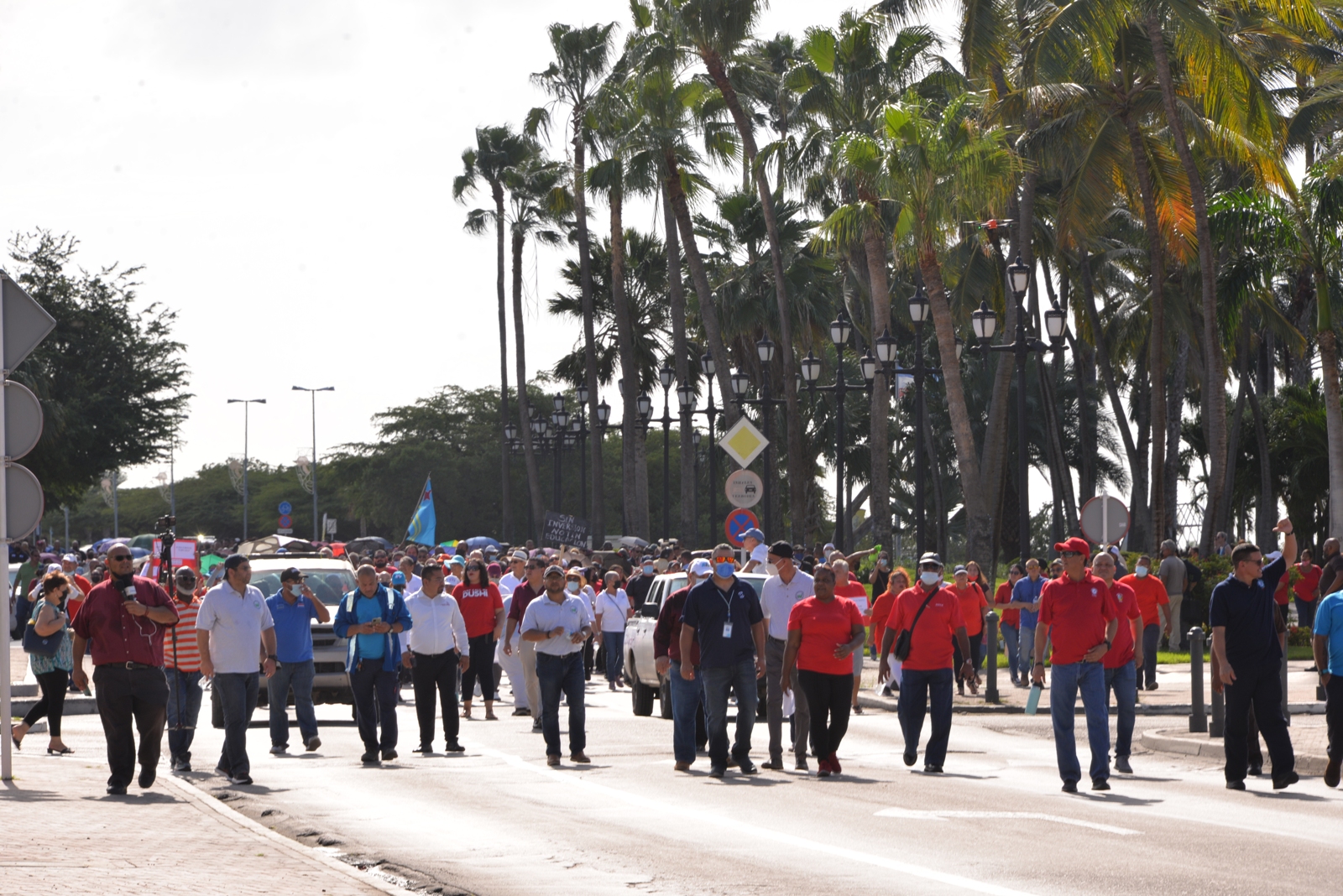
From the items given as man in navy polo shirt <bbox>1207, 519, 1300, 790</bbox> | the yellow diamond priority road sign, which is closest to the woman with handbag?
the yellow diamond priority road sign

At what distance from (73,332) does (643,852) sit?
41.1 m

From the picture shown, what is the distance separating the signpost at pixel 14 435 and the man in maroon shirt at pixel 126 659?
0.75 m

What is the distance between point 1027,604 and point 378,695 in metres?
10.5

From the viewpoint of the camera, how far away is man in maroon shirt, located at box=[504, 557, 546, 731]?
62.5ft

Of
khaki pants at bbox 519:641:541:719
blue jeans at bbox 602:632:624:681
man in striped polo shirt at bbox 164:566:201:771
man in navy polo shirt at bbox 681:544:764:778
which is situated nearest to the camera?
man in navy polo shirt at bbox 681:544:764:778

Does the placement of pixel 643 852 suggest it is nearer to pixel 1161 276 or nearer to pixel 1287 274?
pixel 1161 276

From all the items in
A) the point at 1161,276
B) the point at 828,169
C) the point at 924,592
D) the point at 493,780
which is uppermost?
the point at 828,169

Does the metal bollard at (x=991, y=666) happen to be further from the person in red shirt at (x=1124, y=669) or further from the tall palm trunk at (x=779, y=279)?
the tall palm trunk at (x=779, y=279)

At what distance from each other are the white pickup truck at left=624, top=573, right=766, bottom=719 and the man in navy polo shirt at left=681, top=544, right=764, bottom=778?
19.0 ft

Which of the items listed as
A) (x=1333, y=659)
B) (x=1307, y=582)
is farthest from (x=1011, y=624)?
(x=1333, y=659)

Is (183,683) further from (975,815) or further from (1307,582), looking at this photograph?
(1307,582)

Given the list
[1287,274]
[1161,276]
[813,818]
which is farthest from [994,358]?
[813,818]

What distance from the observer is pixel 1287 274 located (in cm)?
4103

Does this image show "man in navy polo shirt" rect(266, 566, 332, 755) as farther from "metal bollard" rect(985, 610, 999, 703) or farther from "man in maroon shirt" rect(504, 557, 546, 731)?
"metal bollard" rect(985, 610, 999, 703)
